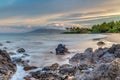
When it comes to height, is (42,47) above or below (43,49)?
below

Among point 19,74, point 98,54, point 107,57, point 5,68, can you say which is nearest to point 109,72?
point 19,74

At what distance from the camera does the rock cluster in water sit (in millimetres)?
7609

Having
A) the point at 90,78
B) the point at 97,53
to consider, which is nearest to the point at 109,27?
the point at 97,53

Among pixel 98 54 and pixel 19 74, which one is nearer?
pixel 19 74

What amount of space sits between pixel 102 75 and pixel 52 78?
5367 mm

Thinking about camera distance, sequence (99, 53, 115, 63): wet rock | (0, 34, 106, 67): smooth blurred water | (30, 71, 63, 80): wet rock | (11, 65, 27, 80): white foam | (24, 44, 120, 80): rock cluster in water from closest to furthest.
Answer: (24, 44, 120, 80): rock cluster in water, (30, 71, 63, 80): wet rock, (11, 65, 27, 80): white foam, (99, 53, 115, 63): wet rock, (0, 34, 106, 67): smooth blurred water

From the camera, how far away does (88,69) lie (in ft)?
42.0

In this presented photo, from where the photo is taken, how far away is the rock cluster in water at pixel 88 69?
300 inches

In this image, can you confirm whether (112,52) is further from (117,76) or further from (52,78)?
(117,76)

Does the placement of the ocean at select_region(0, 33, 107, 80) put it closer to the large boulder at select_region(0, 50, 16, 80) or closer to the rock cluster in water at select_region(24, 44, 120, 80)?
the large boulder at select_region(0, 50, 16, 80)

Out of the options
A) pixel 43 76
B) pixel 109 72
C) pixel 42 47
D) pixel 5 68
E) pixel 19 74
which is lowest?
pixel 42 47

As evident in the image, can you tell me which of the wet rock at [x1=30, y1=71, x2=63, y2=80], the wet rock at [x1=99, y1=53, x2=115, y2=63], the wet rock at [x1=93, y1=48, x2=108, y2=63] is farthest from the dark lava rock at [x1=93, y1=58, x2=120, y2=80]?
the wet rock at [x1=93, y1=48, x2=108, y2=63]

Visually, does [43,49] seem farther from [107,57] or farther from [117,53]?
[117,53]

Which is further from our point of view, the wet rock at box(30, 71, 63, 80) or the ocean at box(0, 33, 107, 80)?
the ocean at box(0, 33, 107, 80)
